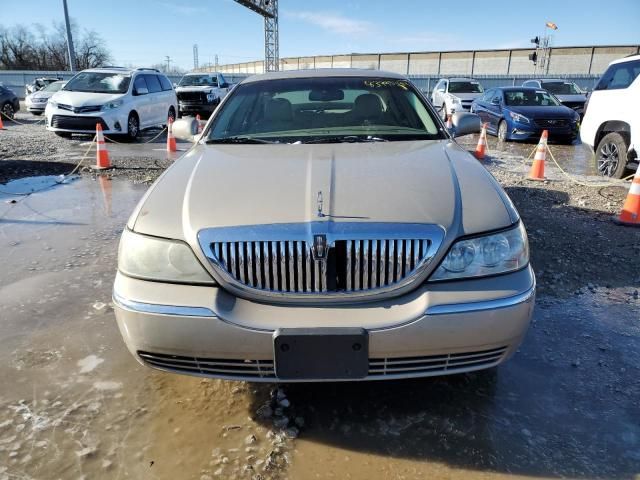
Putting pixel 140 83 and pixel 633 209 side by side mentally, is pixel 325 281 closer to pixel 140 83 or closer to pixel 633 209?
pixel 633 209

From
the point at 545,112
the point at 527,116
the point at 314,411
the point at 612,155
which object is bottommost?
the point at 314,411

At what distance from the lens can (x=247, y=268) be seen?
1977 millimetres

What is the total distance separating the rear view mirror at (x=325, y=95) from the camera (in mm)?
3584

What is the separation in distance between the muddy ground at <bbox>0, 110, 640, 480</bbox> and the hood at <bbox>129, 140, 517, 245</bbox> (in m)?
0.94

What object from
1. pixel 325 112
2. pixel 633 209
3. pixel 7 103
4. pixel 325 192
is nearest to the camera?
pixel 325 192

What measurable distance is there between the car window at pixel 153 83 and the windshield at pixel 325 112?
1059 cm

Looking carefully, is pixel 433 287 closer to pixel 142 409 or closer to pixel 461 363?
pixel 461 363

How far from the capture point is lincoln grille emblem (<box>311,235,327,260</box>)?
192 centimetres

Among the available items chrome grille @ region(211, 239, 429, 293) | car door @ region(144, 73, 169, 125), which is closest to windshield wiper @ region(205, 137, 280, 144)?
chrome grille @ region(211, 239, 429, 293)

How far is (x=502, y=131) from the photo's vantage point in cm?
1284

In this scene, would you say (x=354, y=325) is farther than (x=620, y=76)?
No

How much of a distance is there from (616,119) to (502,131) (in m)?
5.61

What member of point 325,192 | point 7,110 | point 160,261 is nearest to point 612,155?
point 325,192

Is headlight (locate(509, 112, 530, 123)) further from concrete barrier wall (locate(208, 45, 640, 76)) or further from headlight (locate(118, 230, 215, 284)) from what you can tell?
concrete barrier wall (locate(208, 45, 640, 76))
